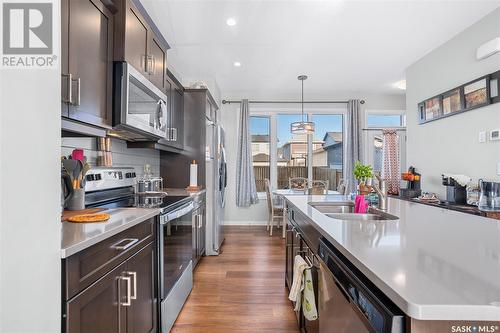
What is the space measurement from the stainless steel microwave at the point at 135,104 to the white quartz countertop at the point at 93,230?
575 mm

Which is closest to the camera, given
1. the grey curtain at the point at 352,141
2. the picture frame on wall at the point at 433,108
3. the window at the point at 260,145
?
the picture frame on wall at the point at 433,108

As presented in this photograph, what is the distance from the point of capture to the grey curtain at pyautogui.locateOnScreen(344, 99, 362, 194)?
5656 millimetres

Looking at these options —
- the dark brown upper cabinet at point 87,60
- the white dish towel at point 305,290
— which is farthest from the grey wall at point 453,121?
the dark brown upper cabinet at point 87,60

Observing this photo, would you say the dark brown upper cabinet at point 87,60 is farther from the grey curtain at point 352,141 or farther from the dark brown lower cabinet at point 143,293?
the grey curtain at point 352,141

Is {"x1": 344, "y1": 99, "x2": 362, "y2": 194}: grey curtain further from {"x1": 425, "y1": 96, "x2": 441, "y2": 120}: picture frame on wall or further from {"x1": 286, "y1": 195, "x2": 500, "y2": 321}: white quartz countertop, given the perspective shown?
{"x1": 286, "y1": 195, "x2": 500, "y2": 321}: white quartz countertop

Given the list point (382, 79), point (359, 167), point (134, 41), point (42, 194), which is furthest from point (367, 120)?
point (42, 194)

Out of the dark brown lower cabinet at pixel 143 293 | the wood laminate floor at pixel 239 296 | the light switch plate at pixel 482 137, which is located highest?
the light switch plate at pixel 482 137

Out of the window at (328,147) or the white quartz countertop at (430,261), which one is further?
the window at (328,147)

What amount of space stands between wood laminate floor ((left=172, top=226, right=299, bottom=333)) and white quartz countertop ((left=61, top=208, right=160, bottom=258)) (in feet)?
3.36

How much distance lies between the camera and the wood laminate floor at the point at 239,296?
2.11 m

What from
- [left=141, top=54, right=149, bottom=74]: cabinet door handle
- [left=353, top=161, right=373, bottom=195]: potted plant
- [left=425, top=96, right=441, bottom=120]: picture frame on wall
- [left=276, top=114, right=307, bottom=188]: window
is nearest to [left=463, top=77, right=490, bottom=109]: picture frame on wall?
[left=425, top=96, right=441, bottom=120]: picture frame on wall

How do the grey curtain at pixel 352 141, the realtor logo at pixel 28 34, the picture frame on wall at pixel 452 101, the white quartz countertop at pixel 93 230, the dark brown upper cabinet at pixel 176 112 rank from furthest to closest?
the grey curtain at pixel 352 141 < the picture frame on wall at pixel 452 101 < the dark brown upper cabinet at pixel 176 112 < the white quartz countertop at pixel 93 230 < the realtor logo at pixel 28 34

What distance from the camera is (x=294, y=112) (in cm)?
596

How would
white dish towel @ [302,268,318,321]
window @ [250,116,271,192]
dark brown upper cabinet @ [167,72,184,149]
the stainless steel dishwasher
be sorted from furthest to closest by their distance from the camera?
window @ [250,116,271,192], dark brown upper cabinet @ [167,72,184,149], white dish towel @ [302,268,318,321], the stainless steel dishwasher
